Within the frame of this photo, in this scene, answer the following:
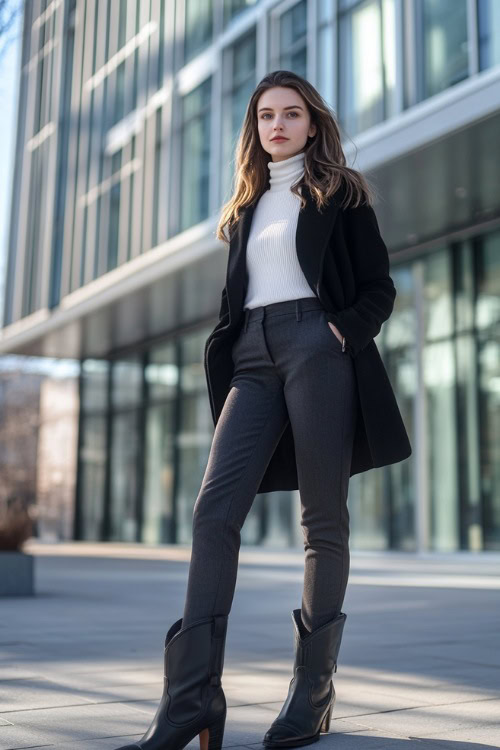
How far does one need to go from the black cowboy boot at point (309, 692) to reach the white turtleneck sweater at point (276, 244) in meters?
0.89

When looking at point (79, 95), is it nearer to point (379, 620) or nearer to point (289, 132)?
point (379, 620)

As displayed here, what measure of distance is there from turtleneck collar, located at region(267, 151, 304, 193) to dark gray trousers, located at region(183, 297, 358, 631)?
391 mm

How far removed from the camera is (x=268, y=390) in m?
2.68

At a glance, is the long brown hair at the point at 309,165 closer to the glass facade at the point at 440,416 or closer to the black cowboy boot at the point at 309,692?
the black cowboy boot at the point at 309,692

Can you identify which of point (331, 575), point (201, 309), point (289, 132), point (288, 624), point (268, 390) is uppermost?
point (201, 309)

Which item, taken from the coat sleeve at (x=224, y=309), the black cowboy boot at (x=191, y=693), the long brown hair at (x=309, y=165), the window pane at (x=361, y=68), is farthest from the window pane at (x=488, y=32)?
the black cowboy boot at (x=191, y=693)

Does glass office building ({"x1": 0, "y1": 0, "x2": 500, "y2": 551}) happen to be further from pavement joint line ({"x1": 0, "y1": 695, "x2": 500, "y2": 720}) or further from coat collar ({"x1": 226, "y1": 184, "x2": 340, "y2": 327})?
pavement joint line ({"x1": 0, "y1": 695, "x2": 500, "y2": 720})

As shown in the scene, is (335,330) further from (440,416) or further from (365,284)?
(440,416)

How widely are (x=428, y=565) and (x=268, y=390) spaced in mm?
10241

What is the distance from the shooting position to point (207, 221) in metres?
14.9

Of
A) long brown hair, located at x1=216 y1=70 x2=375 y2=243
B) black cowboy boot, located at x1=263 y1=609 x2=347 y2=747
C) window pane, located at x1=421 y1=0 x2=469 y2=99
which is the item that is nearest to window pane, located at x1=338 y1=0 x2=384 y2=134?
window pane, located at x1=421 y1=0 x2=469 y2=99

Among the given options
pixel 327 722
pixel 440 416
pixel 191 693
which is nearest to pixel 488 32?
pixel 440 416

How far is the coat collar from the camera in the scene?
268 centimetres

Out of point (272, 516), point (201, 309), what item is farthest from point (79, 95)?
point (272, 516)
